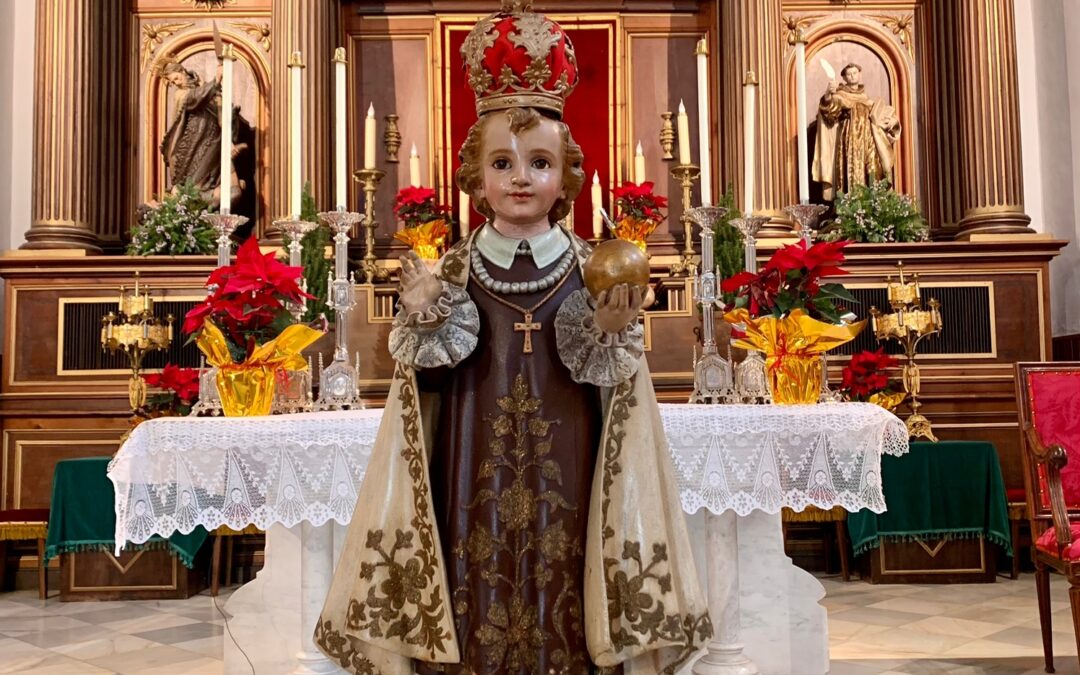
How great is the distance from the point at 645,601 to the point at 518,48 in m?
1.15

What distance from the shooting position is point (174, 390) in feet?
18.4

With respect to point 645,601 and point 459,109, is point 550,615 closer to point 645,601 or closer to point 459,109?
point 645,601

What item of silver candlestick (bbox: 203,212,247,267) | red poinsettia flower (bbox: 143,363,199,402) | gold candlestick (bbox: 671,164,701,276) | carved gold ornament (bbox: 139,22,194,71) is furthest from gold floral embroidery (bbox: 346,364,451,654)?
carved gold ornament (bbox: 139,22,194,71)

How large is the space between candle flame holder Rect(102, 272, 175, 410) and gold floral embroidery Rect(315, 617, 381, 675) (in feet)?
13.7

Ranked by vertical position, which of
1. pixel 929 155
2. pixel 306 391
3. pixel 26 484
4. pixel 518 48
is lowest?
pixel 26 484

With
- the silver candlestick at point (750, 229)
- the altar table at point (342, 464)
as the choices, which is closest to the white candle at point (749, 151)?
the silver candlestick at point (750, 229)

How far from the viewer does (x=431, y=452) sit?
2.20m

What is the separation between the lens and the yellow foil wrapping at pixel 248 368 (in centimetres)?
350

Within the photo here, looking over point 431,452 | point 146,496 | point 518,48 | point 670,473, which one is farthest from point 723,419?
point 146,496

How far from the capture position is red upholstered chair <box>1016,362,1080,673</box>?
380 centimetres

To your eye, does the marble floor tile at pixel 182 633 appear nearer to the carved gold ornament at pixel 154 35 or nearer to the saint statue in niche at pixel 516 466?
the saint statue in niche at pixel 516 466

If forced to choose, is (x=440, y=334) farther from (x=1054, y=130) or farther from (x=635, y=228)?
(x=1054, y=130)

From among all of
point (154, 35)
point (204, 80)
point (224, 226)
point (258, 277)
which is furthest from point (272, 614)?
point (154, 35)

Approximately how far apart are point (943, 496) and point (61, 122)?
576cm
